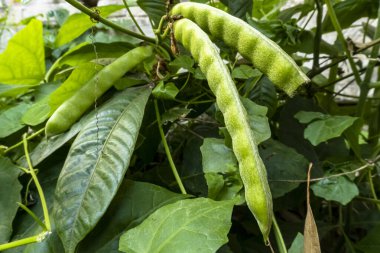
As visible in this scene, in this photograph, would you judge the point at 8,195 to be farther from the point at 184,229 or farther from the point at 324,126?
the point at 324,126

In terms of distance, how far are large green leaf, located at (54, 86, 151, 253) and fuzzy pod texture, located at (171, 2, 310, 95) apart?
0.56 feet

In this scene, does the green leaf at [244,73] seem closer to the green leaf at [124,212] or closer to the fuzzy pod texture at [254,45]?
the fuzzy pod texture at [254,45]

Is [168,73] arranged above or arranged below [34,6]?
above

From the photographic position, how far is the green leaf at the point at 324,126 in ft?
2.25

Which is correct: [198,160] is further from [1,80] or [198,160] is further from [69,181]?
[1,80]

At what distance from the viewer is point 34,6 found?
74.4 inches

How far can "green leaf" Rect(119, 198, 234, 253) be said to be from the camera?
0.46m

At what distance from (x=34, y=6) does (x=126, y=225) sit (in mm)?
1590

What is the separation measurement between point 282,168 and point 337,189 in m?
0.09

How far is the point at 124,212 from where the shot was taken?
583mm

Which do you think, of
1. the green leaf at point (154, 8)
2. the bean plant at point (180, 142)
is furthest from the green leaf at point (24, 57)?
the green leaf at point (154, 8)

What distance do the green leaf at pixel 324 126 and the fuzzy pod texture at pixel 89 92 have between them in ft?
0.99

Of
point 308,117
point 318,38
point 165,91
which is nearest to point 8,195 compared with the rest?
point 165,91

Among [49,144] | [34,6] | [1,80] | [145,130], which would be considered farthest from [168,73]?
[34,6]
